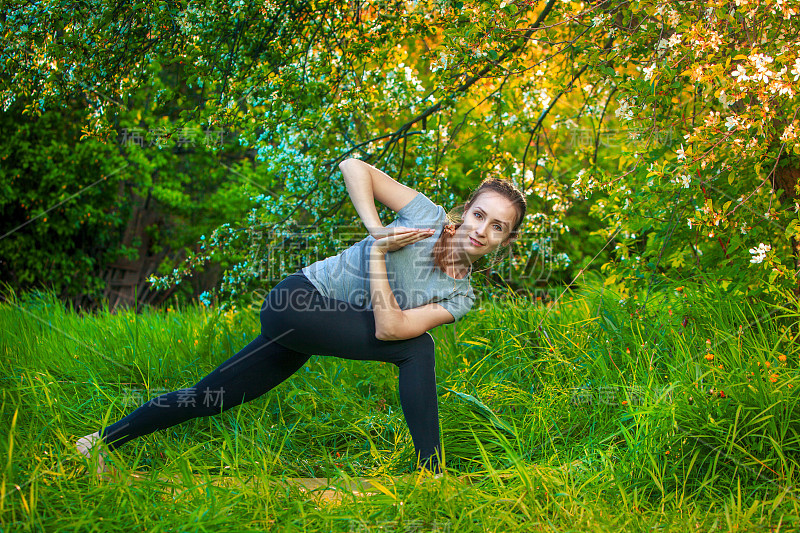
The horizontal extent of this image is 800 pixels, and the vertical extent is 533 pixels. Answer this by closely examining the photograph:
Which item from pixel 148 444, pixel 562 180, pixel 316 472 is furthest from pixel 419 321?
pixel 562 180

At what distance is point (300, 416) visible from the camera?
127 inches

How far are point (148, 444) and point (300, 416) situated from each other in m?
0.70

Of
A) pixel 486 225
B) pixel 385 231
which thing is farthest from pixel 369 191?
pixel 486 225

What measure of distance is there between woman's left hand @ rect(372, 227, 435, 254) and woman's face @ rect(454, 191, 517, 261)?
0.27m

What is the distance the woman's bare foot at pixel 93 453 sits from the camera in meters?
2.37

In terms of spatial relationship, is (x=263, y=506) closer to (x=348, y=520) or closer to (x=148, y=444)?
(x=348, y=520)

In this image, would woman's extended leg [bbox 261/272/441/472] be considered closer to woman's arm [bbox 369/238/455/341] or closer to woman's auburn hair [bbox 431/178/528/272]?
woman's arm [bbox 369/238/455/341]

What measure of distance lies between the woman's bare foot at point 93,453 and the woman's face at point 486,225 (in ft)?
5.04

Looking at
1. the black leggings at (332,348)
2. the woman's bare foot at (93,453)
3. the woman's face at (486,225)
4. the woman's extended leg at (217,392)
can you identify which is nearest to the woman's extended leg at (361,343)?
the black leggings at (332,348)

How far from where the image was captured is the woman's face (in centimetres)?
254

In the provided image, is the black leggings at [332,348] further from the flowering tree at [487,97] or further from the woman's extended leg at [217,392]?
the flowering tree at [487,97]

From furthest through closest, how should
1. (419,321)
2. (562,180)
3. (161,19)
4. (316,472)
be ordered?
(562,180), (161,19), (316,472), (419,321)

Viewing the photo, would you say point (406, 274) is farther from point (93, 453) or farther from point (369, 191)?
point (93, 453)

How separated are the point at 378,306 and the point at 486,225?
0.56 meters
